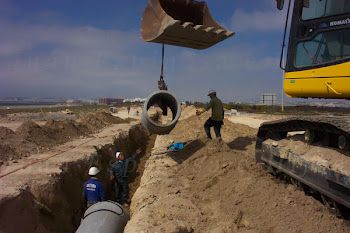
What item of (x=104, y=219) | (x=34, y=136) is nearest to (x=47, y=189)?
(x=104, y=219)

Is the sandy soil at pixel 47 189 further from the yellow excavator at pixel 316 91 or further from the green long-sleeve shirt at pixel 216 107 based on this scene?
the yellow excavator at pixel 316 91

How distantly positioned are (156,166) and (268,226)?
4190mm

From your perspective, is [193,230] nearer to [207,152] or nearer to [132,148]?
[207,152]

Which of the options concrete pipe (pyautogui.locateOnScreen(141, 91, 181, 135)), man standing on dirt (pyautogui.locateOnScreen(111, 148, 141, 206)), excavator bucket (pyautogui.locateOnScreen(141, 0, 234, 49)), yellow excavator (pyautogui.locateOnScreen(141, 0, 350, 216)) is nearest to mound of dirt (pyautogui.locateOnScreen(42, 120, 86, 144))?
man standing on dirt (pyautogui.locateOnScreen(111, 148, 141, 206))

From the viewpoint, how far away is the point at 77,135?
1126 cm

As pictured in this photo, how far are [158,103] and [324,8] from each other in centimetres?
491

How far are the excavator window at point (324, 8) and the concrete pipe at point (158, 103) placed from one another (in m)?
3.77

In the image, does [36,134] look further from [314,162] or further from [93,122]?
[314,162]

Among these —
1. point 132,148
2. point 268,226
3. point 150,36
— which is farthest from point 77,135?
point 268,226

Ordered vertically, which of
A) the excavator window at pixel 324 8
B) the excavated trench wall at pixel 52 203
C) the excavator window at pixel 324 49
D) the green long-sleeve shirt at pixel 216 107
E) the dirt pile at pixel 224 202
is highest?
the excavator window at pixel 324 8

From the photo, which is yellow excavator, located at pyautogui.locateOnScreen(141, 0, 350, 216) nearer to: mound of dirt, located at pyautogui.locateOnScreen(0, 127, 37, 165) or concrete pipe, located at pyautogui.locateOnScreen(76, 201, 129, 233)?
concrete pipe, located at pyautogui.locateOnScreen(76, 201, 129, 233)

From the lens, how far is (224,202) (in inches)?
169

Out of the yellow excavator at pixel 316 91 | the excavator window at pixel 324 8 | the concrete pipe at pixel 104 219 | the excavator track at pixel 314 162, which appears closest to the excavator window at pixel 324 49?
the yellow excavator at pixel 316 91

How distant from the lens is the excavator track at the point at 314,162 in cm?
312
